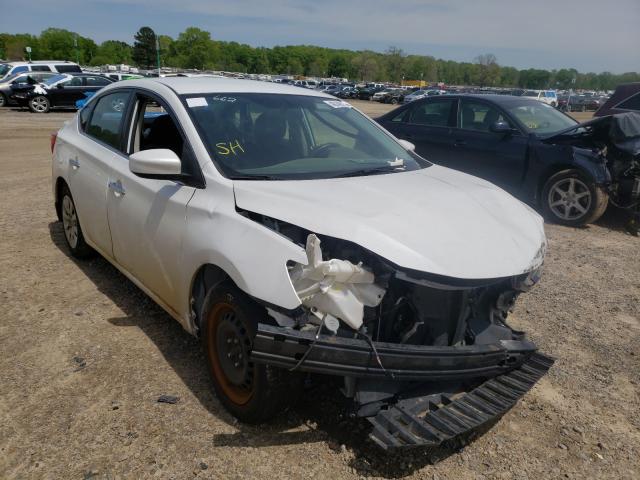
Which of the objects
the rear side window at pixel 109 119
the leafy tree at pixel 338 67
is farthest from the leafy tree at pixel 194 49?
the rear side window at pixel 109 119

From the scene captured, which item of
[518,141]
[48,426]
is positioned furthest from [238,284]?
[518,141]

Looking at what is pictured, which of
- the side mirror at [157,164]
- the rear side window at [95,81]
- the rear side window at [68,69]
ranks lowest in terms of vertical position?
the rear side window at [95,81]

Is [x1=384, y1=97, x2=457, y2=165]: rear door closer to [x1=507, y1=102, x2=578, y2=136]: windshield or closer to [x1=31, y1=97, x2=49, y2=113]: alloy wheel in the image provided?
[x1=507, y1=102, x2=578, y2=136]: windshield

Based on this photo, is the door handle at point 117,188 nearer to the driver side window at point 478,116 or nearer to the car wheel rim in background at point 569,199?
the driver side window at point 478,116

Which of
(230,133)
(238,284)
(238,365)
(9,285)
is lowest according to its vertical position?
(9,285)

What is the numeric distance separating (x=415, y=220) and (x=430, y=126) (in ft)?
20.5

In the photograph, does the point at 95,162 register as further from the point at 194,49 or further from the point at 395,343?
the point at 194,49

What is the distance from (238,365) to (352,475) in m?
0.78

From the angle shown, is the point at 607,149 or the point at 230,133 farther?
the point at 607,149

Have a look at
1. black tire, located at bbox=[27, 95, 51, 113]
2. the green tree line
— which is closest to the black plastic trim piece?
black tire, located at bbox=[27, 95, 51, 113]

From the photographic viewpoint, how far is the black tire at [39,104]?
22234mm

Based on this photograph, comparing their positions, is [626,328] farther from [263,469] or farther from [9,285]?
[9,285]

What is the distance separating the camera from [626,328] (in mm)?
4188

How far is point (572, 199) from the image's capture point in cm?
701
